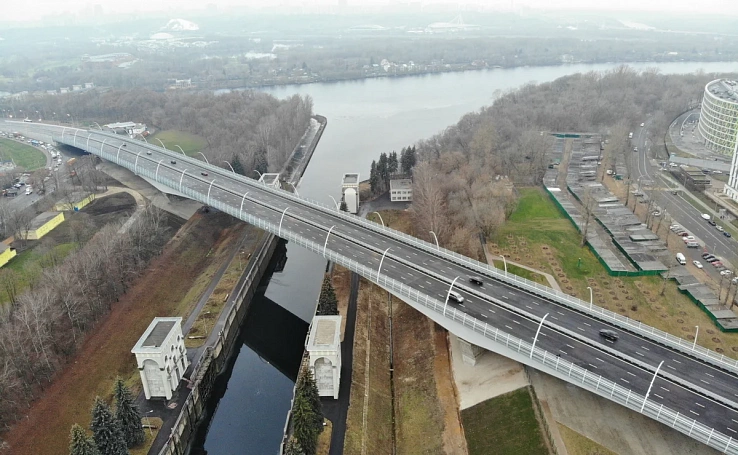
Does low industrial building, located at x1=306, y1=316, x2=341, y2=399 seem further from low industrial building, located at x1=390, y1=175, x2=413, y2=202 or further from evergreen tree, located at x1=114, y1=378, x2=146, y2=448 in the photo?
low industrial building, located at x1=390, y1=175, x2=413, y2=202

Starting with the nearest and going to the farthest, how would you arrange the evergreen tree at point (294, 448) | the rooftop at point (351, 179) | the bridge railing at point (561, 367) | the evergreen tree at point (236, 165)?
the bridge railing at point (561, 367) < the evergreen tree at point (294, 448) < the rooftop at point (351, 179) < the evergreen tree at point (236, 165)

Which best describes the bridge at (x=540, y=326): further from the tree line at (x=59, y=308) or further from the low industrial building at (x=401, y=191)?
the low industrial building at (x=401, y=191)

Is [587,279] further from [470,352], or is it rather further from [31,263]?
[31,263]

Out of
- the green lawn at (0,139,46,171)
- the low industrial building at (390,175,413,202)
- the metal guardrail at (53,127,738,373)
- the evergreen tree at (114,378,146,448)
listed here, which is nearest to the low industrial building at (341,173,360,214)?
the low industrial building at (390,175,413,202)

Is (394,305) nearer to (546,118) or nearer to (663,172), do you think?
Result: (663,172)

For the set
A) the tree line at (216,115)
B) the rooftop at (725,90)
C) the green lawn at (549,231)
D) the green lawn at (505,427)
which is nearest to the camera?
the green lawn at (505,427)

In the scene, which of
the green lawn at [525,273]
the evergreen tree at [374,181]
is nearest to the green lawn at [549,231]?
the green lawn at [525,273]

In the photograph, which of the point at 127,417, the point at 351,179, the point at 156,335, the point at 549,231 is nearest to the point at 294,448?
the point at 127,417
